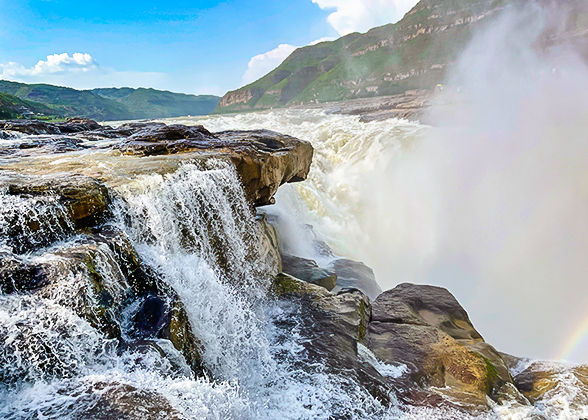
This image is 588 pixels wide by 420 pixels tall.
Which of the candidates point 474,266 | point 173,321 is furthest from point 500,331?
point 173,321

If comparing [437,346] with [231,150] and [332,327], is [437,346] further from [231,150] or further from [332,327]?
[231,150]

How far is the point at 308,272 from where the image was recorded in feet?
31.6

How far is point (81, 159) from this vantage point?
7.85 m

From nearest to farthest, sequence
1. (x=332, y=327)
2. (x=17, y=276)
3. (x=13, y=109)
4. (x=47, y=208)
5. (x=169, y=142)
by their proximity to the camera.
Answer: (x=17, y=276), (x=47, y=208), (x=332, y=327), (x=169, y=142), (x=13, y=109)

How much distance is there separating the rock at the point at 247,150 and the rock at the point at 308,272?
215 cm

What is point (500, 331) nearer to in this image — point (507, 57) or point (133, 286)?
point (133, 286)

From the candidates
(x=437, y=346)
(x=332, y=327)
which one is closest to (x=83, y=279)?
(x=332, y=327)

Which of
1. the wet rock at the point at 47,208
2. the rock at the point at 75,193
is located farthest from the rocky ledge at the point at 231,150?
the wet rock at the point at 47,208

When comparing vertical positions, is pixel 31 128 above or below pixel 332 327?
above

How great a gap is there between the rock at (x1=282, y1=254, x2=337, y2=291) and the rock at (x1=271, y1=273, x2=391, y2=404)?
1.24 metres

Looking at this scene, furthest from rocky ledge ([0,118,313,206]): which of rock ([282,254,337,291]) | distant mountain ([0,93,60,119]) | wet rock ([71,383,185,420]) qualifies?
distant mountain ([0,93,60,119])

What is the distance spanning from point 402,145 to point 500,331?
1191 cm

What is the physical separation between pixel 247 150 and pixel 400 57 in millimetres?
120140

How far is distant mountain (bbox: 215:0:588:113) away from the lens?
85.6m
